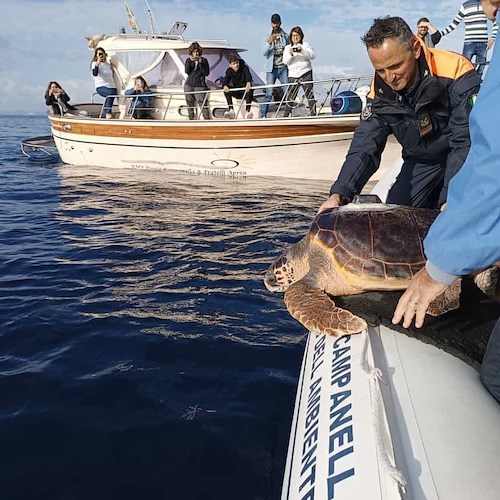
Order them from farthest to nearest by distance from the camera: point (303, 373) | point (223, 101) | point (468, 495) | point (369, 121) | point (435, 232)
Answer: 1. point (223, 101)
2. point (369, 121)
3. point (303, 373)
4. point (435, 232)
5. point (468, 495)

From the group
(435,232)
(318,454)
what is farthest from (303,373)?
(435,232)

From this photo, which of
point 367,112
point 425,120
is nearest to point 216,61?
point 367,112

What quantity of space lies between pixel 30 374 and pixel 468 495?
3002 millimetres

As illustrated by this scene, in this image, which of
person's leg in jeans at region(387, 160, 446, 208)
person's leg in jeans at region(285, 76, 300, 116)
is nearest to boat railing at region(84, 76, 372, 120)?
person's leg in jeans at region(285, 76, 300, 116)

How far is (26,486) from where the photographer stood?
2484 millimetres

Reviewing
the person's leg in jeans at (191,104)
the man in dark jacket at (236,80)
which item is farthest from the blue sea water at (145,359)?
the person's leg in jeans at (191,104)

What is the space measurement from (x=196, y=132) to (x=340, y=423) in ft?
30.9

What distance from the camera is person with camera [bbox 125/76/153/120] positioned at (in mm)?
11705

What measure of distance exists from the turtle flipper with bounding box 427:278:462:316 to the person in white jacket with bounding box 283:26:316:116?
743 cm

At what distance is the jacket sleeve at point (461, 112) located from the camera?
3381 mm

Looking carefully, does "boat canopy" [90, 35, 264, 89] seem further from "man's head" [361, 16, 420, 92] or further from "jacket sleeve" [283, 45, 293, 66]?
"man's head" [361, 16, 420, 92]

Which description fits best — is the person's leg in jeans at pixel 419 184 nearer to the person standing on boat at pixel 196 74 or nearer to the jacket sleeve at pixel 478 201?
the jacket sleeve at pixel 478 201

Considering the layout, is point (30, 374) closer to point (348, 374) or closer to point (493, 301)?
point (348, 374)

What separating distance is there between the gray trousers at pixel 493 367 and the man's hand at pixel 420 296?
0.36 meters
